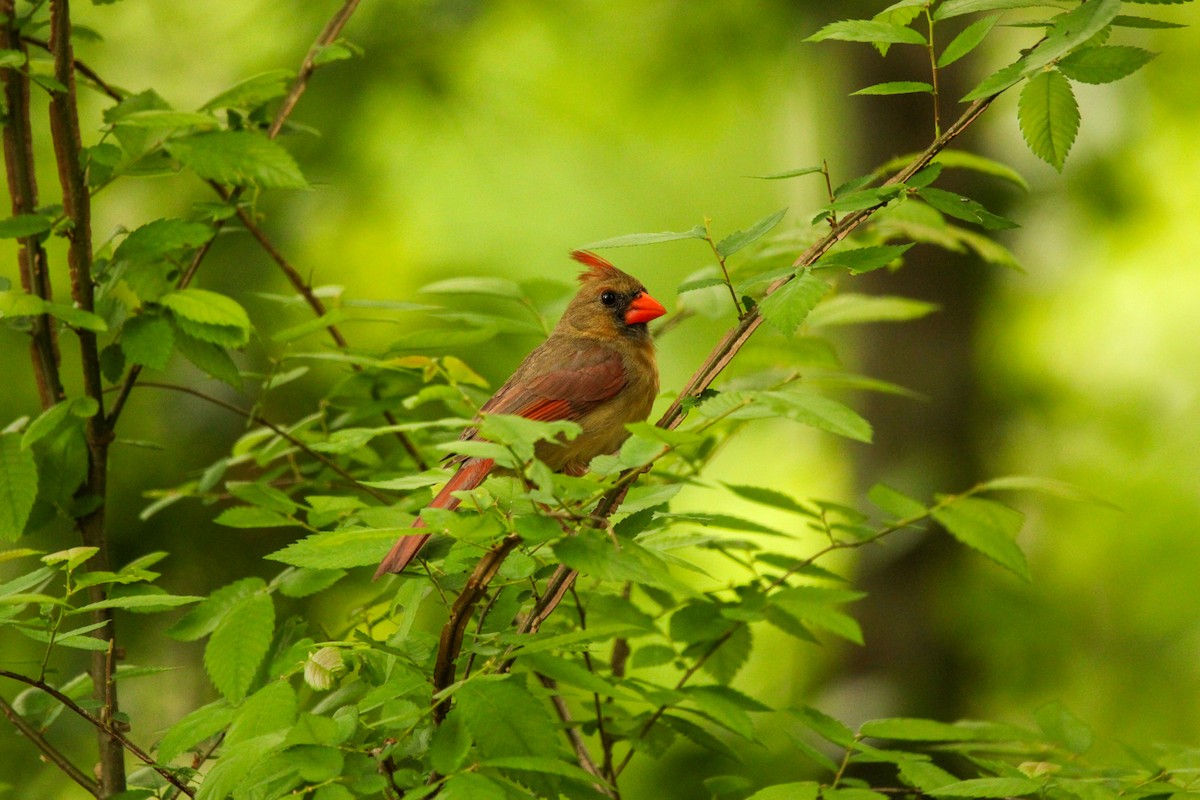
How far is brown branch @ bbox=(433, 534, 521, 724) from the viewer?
134 centimetres

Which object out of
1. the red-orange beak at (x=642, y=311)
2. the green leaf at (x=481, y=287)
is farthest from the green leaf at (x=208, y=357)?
the red-orange beak at (x=642, y=311)

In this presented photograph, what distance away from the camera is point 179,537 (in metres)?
3.19

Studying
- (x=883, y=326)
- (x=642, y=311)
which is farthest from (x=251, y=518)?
(x=883, y=326)

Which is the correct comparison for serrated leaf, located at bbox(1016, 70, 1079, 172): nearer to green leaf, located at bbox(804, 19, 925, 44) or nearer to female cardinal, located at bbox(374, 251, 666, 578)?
green leaf, located at bbox(804, 19, 925, 44)

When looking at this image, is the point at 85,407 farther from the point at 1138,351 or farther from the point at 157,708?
the point at 1138,351

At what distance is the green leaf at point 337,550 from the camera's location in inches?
51.7

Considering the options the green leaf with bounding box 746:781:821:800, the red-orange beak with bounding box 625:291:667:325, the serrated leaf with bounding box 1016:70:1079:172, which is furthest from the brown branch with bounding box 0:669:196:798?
the red-orange beak with bounding box 625:291:667:325

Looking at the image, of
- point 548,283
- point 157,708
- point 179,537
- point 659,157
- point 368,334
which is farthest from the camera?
point 659,157

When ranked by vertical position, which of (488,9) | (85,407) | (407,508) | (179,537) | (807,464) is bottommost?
(807,464)

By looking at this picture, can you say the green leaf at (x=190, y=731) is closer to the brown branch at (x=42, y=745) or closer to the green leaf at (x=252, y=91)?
the brown branch at (x=42, y=745)

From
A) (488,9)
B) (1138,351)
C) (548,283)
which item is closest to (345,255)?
(488,9)

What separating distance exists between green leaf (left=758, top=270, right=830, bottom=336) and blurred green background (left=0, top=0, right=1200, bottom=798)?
193cm

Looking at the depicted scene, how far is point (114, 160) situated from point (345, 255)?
8.70 feet

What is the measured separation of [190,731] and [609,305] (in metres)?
2.15
